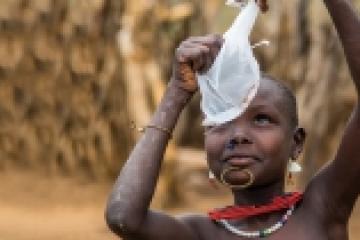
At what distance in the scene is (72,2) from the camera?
11336mm

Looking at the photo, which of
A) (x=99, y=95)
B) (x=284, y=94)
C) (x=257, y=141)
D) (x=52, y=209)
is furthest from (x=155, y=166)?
(x=99, y=95)

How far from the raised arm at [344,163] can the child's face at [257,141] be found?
0.37 feet

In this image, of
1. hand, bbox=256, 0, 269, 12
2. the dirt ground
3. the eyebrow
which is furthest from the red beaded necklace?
the dirt ground

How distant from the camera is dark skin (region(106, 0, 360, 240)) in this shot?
2.98 meters

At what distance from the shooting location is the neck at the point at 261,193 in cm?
312

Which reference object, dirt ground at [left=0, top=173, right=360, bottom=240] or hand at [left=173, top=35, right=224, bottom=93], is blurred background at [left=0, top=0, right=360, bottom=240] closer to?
dirt ground at [left=0, top=173, right=360, bottom=240]

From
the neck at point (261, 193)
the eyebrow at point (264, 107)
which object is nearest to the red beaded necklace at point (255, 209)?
the neck at point (261, 193)

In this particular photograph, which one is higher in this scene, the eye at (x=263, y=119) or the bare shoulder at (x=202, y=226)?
the eye at (x=263, y=119)

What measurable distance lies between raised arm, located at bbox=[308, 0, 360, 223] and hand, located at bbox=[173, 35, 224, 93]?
0.29 meters

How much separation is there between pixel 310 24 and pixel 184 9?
1127 millimetres

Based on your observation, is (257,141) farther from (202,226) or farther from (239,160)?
(202,226)

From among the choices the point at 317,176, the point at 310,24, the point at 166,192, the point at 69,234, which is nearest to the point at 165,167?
the point at 166,192

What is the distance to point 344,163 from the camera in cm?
307

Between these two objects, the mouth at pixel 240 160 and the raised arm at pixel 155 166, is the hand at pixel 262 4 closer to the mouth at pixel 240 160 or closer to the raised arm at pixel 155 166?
the raised arm at pixel 155 166
